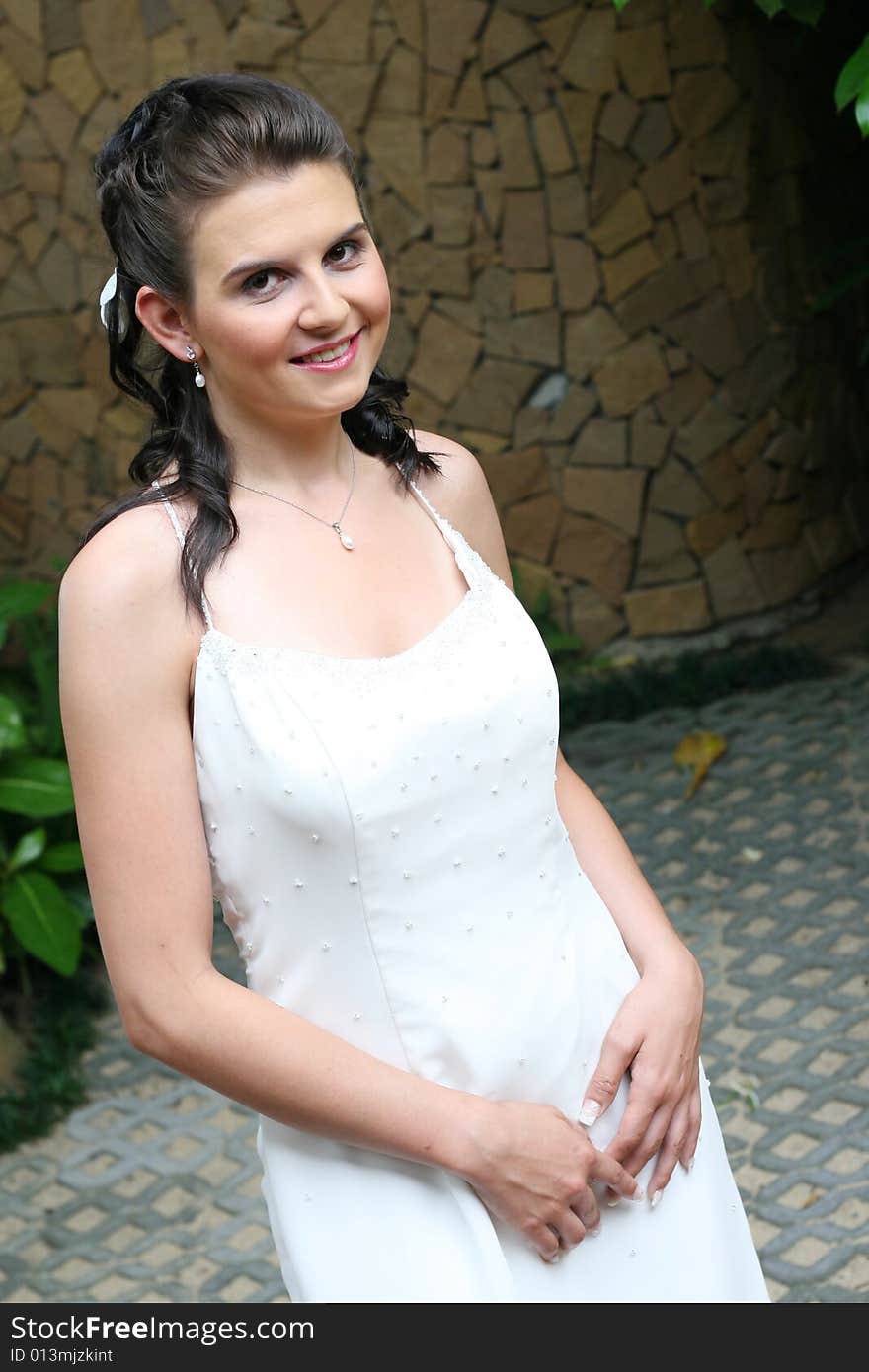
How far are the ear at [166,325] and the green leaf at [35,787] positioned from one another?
2366 mm

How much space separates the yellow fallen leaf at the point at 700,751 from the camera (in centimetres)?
464

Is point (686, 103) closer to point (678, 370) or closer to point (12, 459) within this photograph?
point (678, 370)

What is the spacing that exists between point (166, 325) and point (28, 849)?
2.50 metres

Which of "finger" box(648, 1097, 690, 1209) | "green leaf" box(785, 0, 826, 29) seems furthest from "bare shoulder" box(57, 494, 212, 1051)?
"green leaf" box(785, 0, 826, 29)

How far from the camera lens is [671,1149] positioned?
1.66 metres

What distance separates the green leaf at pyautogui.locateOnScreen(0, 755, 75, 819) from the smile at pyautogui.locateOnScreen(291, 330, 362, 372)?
Result: 246 cm

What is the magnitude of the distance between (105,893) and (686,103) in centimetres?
411

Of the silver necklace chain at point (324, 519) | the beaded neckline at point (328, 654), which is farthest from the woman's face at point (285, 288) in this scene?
the beaded neckline at point (328, 654)

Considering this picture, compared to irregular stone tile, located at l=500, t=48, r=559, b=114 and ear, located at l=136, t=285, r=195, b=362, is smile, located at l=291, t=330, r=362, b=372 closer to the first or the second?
ear, located at l=136, t=285, r=195, b=362

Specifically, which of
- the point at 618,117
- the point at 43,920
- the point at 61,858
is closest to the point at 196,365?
the point at 43,920

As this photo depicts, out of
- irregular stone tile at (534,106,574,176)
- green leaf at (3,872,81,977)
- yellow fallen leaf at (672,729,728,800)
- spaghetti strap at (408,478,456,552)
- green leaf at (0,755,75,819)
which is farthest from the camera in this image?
irregular stone tile at (534,106,574,176)

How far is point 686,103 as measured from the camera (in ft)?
16.1

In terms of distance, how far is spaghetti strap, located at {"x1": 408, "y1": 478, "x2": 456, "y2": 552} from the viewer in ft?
5.78

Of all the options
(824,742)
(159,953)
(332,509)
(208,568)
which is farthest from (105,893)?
(824,742)
